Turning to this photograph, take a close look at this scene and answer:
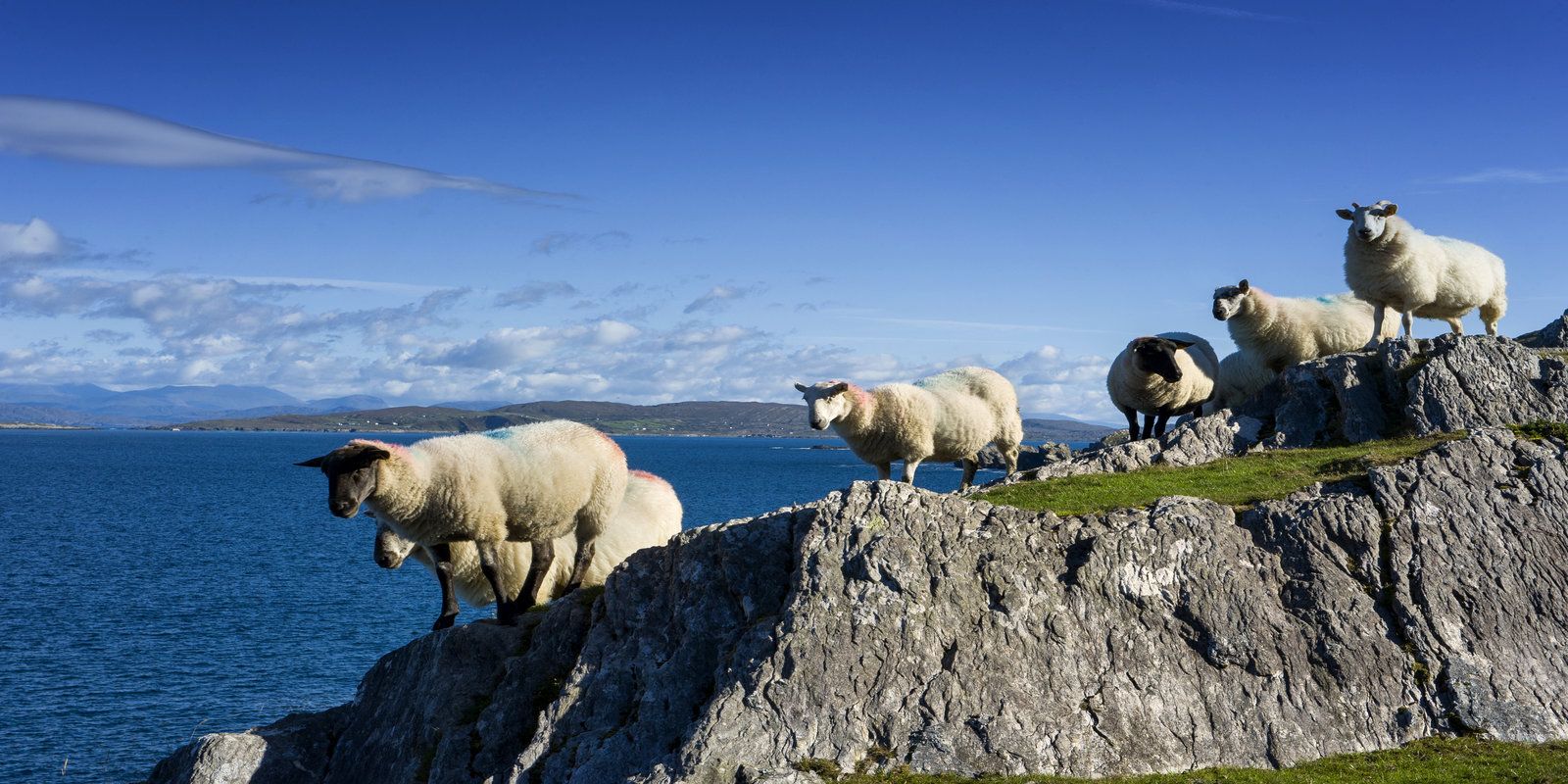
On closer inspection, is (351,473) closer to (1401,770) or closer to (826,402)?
(826,402)

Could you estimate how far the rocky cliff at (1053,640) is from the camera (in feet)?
45.0

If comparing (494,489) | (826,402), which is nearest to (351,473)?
(494,489)

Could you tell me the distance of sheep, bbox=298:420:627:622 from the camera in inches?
654

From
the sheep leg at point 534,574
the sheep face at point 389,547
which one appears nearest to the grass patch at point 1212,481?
the sheep leg at point 534,574

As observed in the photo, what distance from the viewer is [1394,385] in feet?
73.6

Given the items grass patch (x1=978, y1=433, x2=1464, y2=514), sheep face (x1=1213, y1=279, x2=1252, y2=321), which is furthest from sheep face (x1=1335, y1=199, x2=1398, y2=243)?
grass patch (x1=978, y1=433, x2=1464, y2=514)

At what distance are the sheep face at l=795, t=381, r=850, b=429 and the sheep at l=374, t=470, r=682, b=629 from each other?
3312mm

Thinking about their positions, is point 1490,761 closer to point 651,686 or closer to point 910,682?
point 910,682

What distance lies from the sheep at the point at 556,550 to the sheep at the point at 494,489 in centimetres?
60

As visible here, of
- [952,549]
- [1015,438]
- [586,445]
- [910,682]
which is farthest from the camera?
[1015,438]

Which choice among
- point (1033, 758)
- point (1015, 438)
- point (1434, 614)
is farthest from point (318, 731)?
point (1434, 614)

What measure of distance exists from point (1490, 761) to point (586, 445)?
42.6ft

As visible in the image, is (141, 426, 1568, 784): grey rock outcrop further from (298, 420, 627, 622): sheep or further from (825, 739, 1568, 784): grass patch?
(298, 420, 627, 622): sheep

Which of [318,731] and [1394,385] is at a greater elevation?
[1394,385]
